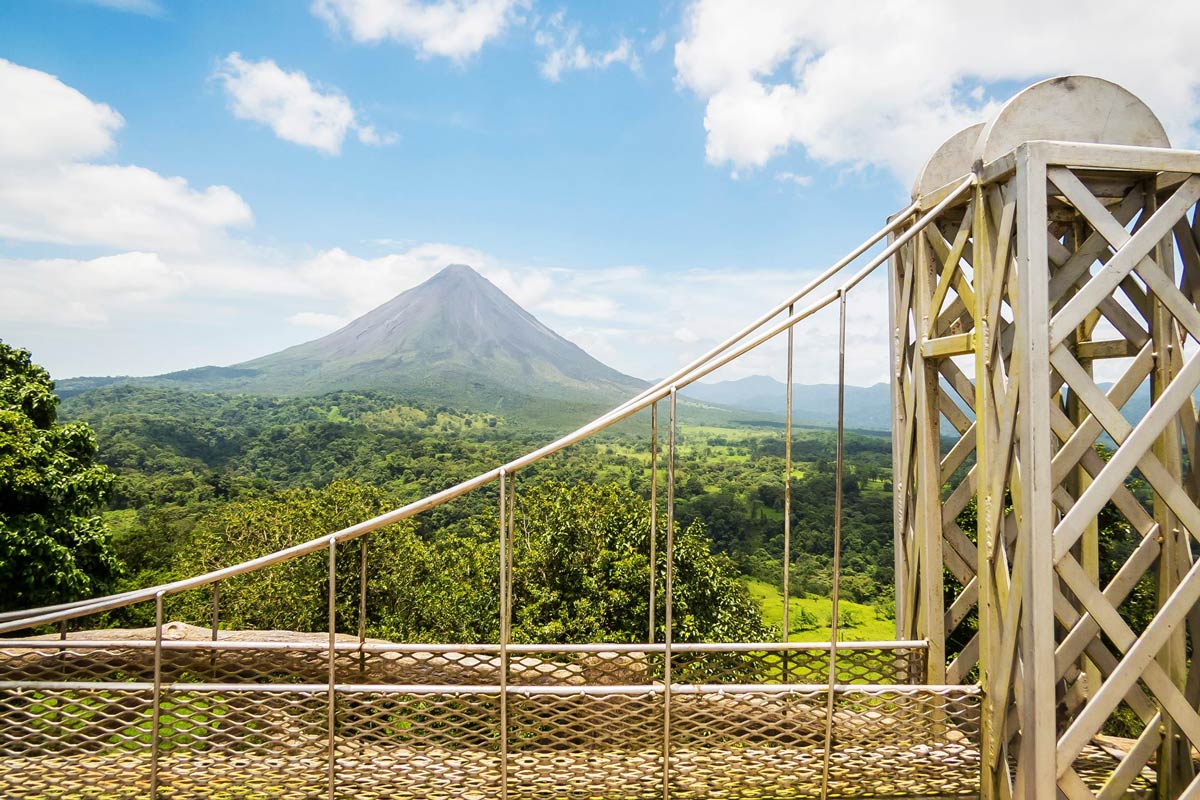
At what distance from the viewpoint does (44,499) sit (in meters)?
8.28

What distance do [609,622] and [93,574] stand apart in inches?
288

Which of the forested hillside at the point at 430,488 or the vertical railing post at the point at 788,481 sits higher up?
the vertical railing post at the point at 788,481

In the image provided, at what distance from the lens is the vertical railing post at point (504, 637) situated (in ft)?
7.26

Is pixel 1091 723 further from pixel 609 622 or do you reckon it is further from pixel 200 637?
pixel 609 622

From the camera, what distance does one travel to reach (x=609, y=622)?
1020 centimetres

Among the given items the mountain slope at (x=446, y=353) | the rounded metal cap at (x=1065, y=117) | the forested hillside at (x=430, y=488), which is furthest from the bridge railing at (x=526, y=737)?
the mountain slope at (x=446, y=353)

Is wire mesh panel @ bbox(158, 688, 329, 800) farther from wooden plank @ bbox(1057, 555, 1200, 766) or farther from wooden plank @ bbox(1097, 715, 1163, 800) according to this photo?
wooden plank @ bbox(1097, 715, 1163, 800)

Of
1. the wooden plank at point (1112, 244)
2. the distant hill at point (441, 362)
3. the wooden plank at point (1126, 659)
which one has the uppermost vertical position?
the distant hill at point (441, 362)

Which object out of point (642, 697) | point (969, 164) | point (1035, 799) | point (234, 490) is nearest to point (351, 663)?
point (642, 697)

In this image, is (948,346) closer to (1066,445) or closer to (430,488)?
(1066,445)

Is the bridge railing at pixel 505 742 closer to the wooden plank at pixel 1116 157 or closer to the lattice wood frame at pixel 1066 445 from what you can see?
the lattice wood frame at pixel 1066 445

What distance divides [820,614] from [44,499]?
21.7 metres

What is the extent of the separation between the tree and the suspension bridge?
6.18m

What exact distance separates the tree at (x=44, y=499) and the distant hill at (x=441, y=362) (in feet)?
210
